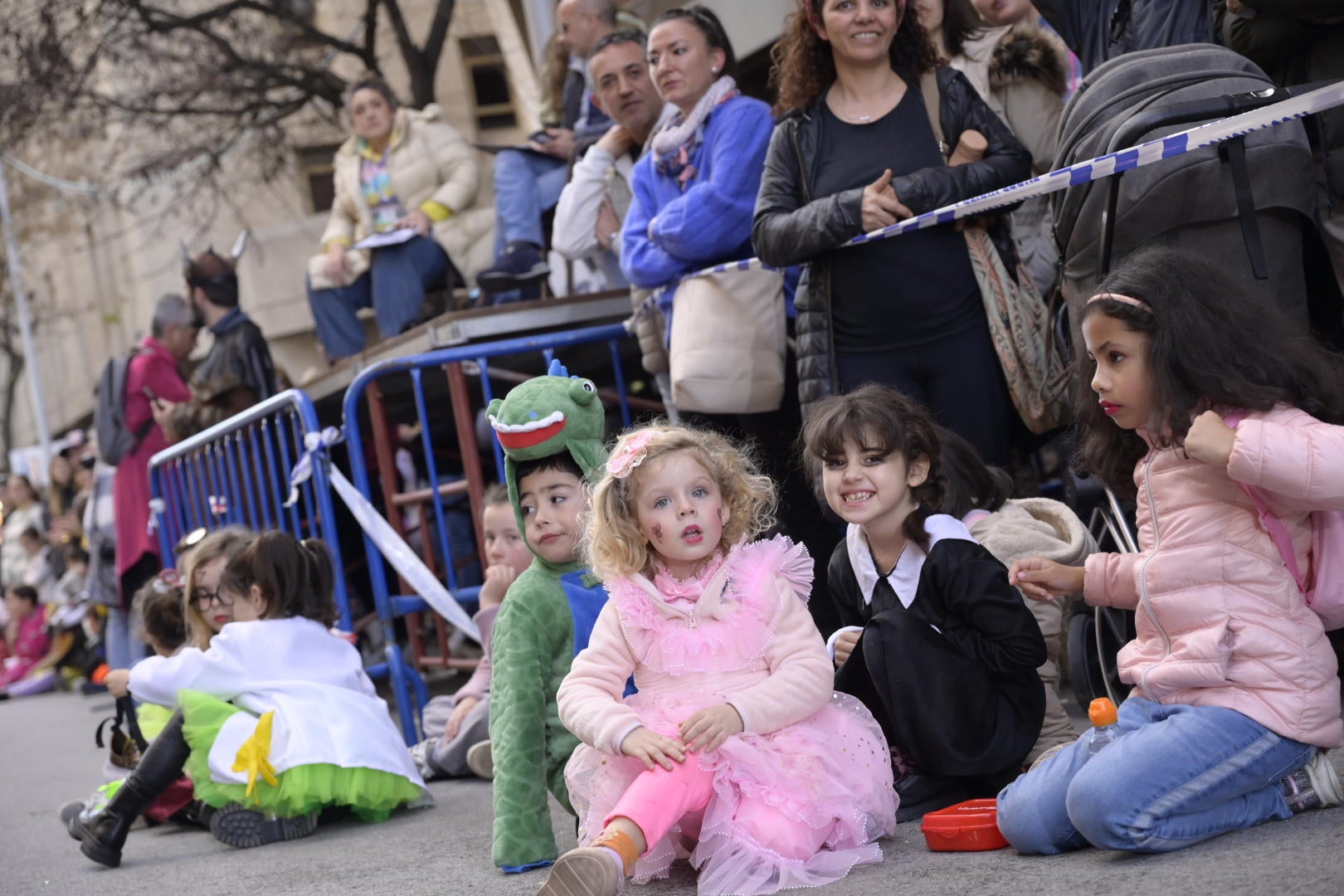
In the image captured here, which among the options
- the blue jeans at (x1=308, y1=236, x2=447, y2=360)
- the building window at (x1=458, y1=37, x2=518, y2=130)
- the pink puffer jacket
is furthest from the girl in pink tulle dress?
the building window at (x1=458, y1=37, x2=518, y2=130)

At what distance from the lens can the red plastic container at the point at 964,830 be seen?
3.63m

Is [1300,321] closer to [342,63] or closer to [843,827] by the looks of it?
[843,827]

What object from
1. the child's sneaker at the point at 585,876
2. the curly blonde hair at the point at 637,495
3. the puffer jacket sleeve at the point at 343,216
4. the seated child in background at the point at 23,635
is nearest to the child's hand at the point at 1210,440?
the curly blonde hair at the point at 637,495

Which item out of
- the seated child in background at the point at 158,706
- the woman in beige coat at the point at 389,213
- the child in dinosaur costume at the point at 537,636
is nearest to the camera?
the child in dinosaur costume at the point at 537,636

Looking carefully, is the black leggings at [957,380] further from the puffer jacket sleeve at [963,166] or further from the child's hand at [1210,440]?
the child's hand at [1210,440]

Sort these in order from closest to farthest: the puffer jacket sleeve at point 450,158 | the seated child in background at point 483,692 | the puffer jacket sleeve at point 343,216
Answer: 1. the seated child in background at point 483,692
2. the puffer jacket sleeve at point 450,158
3. the puffer jacket sleeve at point 343,216

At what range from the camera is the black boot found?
17.0 ft

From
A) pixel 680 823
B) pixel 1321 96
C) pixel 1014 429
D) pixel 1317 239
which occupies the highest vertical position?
pixel 1321 96

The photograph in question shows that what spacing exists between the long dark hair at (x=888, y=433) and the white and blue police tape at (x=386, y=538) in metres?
2.62

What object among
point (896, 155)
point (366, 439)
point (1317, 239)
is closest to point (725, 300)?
point (896, 155)

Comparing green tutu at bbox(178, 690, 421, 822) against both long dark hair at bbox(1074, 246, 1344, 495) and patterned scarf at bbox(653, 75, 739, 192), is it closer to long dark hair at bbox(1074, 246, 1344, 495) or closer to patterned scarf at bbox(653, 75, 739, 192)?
patterned scarf at bbox(653, 75, 739, 192)

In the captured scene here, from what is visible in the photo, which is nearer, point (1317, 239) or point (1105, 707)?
point (1105, 707)

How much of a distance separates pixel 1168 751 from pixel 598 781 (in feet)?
4.15

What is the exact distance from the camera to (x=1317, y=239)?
4.21 meters
